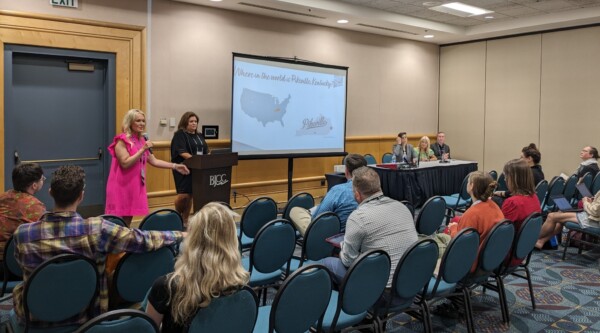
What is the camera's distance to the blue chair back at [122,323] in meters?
1.52

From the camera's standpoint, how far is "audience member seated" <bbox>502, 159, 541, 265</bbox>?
3.82 m

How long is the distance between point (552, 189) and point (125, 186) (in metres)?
5.08

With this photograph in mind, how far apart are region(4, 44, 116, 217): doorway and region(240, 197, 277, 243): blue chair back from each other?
3.08 m

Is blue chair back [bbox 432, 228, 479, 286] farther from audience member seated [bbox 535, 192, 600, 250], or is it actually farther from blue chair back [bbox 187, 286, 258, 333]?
A: audience member seated [bbox 535, 192, 600, 250]

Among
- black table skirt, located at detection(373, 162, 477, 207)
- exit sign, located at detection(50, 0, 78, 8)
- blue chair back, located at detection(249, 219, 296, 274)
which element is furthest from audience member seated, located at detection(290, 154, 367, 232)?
exit sign, located at detection(50, 0, 78, 8)

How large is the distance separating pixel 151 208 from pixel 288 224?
13.0 feet

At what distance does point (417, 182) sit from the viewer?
7.04 m

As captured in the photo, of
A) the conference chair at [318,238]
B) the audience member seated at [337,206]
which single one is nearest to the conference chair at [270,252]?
the conference chair at [318,238]

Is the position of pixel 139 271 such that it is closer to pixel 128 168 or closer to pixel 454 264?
pixel 454 264

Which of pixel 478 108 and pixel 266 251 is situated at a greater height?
pixel 478 108

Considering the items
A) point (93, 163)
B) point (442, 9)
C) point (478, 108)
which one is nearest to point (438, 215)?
point (93, 163)

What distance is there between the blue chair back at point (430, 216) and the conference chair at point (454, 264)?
110 centimetres

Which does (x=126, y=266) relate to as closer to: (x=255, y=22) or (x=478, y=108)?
(x=255, y=22)

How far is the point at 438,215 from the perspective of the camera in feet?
14.2
